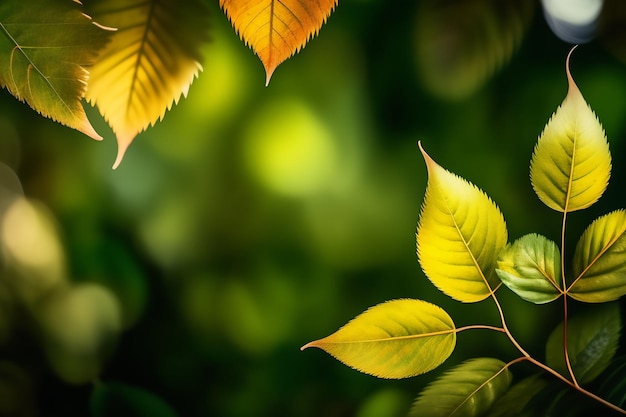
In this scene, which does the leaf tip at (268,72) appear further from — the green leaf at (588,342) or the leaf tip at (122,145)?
the green leaf at (588,342)

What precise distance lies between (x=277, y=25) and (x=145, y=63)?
0.33 ft

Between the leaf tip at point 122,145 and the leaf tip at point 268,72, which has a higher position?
the leaf tip at point 268,72

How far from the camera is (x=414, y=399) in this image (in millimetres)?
407

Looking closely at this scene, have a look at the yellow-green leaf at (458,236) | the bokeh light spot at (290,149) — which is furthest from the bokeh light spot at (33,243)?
the yellow-green leaf at (458,236)

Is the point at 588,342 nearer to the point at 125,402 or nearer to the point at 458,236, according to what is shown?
the point at 458,236

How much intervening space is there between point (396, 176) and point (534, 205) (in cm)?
12

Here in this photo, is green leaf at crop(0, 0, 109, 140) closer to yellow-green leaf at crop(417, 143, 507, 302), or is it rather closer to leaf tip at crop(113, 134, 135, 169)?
leaf tip at crop(113, 134, 135, 169)

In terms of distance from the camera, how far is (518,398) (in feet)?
1.34

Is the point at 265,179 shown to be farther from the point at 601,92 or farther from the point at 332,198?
the point at 601,92

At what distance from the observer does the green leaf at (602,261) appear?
0.41 metres

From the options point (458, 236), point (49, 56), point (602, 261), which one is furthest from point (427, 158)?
point (49, 56)

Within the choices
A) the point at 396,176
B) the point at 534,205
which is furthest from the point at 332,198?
the point at 534,205

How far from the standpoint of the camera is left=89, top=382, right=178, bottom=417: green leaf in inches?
15.1

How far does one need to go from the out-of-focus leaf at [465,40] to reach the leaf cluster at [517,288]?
51 mm
